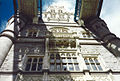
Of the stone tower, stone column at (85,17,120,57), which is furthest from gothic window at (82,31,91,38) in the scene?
the stone tower

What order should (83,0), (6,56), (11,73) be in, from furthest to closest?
(83,0) < (6,56) < (11,73)

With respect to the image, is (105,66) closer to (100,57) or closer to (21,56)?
(100,57)

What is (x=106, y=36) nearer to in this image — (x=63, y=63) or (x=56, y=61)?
(x=63, y=63)

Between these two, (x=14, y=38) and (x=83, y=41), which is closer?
(x=14, y=38)

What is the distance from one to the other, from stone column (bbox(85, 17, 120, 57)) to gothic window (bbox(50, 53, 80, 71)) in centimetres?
331

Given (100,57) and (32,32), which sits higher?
(32,32)

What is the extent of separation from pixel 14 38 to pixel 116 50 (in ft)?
27.0

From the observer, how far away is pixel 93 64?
7480 mm

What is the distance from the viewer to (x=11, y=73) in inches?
238

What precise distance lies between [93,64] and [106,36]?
4.08 m

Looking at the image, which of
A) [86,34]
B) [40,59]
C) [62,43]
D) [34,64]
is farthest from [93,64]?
[86,34]

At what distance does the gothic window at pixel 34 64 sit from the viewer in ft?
22.5

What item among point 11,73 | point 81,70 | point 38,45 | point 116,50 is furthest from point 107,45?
point 11,73

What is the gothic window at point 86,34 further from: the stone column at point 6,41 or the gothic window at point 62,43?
the stone column at point 6,41
